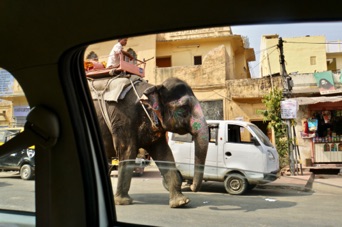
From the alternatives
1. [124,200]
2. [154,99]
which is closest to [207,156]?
[124,200]

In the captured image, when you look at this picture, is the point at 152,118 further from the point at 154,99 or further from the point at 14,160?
the point at 14,160

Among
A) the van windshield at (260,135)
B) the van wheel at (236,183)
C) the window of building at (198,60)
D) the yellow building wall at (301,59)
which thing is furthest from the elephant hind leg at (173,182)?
the yellow building wall at (301,59)

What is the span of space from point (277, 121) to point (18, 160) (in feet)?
10.7

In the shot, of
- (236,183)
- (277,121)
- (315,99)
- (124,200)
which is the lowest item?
(124,200)

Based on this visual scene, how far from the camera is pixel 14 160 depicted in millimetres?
2076

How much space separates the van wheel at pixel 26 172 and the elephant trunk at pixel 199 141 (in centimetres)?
106

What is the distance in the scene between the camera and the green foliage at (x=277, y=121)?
3.78 metres

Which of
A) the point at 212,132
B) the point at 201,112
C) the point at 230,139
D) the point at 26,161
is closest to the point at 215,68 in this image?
the point at 201,112

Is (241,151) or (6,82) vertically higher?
(6,82)

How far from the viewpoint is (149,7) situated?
56.4 inches

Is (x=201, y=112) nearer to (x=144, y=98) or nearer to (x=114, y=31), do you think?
(x=144, y=98)

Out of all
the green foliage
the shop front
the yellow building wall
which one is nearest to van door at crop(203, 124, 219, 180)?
the green foliage

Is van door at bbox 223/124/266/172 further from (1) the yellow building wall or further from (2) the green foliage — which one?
(1) the yellow building wall

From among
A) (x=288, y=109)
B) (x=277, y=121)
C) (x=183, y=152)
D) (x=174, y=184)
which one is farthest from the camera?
(x=288, y=109)
